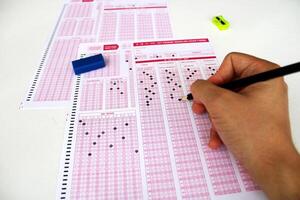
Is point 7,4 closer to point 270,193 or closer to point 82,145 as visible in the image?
point 82,145

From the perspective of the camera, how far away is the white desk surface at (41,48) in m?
0.58

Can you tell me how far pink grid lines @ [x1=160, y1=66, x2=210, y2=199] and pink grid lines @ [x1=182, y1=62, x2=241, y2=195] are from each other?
0.02 meters

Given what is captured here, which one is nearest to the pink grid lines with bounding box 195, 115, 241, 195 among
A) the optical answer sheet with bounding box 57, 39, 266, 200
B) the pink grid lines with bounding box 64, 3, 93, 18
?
the optical answer sheet with bounding box 57, 39, 266, 200

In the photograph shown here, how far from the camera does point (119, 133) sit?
0.64 m

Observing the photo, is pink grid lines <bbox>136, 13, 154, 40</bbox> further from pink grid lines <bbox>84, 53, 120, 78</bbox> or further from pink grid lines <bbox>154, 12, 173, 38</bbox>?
pink grid lines <bbox>84, 53, 120, 78</bbox>

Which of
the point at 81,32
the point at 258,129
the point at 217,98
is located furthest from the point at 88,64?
the point at 258,129

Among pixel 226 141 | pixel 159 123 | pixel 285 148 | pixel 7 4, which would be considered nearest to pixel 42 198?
pixel 159 123

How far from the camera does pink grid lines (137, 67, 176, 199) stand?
557 mm

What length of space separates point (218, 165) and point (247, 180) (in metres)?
0.07

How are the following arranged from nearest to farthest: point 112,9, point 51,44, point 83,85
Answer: point 83,85 → point 51,44 → point 112,9

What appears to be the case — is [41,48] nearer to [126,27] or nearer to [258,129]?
[126,27]

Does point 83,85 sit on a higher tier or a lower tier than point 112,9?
lower

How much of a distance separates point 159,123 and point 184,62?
0.26 metres

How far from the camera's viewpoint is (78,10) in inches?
39.8
